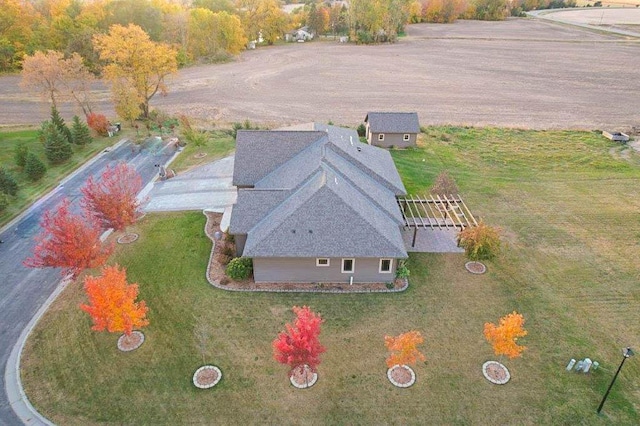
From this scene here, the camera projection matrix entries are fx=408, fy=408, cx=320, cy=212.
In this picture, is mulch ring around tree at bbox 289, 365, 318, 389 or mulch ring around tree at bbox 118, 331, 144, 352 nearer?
mulch ring around tree at bbox 289, 365, 318, 389

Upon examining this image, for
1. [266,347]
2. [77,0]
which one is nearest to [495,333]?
[266,347]

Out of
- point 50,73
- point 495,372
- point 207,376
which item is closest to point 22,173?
point 50,73

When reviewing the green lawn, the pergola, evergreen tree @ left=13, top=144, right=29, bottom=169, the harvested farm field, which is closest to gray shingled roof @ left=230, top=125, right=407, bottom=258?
the pergola

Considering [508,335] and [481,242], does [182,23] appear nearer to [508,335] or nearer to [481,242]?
[481,242]

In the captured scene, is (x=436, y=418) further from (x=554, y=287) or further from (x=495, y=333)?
(x=554, y=287)

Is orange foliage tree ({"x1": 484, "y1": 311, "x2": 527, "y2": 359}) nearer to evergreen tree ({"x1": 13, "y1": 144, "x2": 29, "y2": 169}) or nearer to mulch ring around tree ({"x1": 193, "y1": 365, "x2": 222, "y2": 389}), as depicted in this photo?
mulch ring around tree ({"x1": 193, "y1": 365, "x2": 222, "y2": 389})

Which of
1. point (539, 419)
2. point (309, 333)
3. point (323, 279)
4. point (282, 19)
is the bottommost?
point (539, 419)

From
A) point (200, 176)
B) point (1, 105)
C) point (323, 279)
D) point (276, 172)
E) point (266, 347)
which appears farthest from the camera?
point (1, 105)
